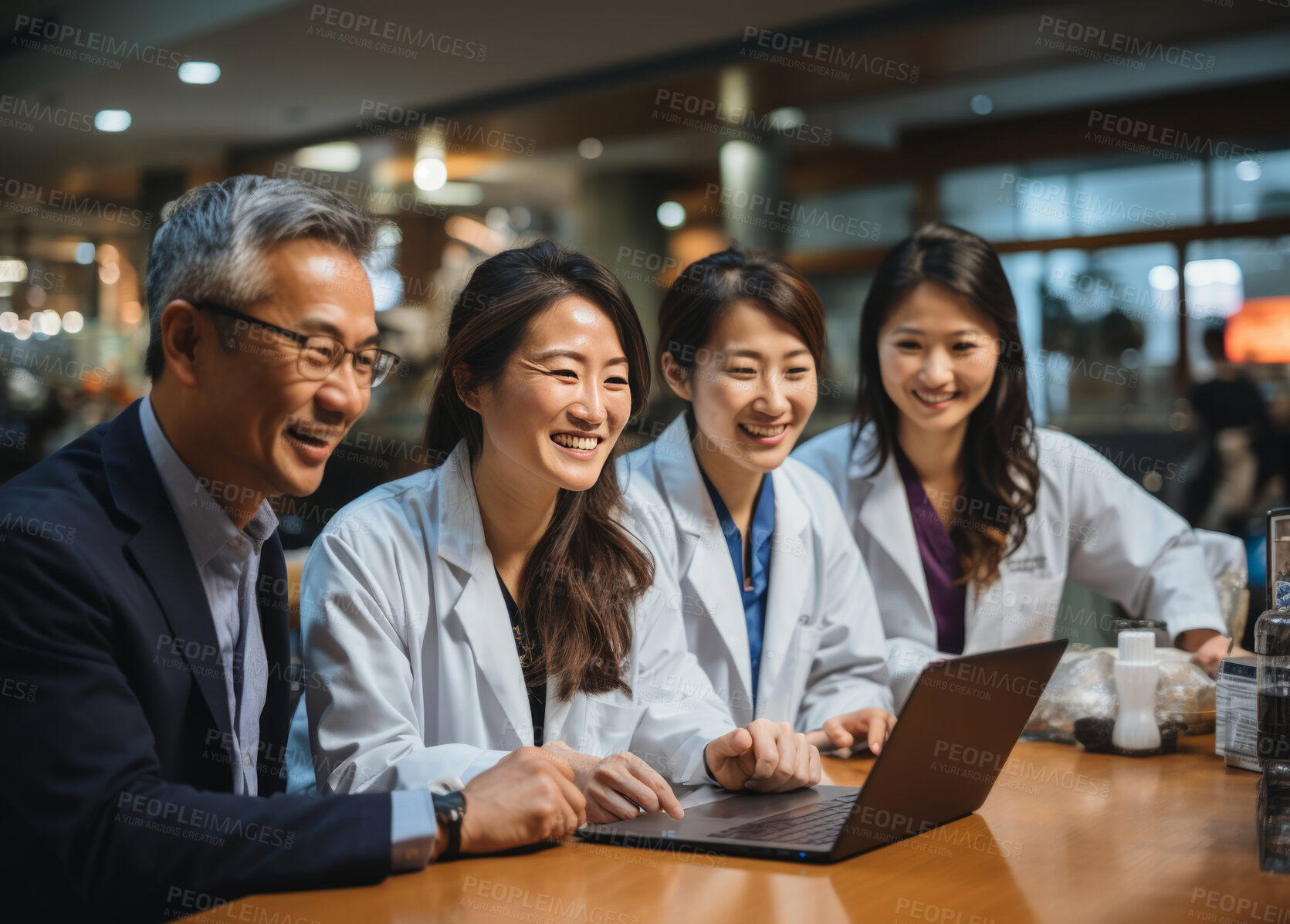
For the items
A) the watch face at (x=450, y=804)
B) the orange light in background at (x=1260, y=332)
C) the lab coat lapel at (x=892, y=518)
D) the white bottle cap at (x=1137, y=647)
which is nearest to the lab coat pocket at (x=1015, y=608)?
the lab coat lapel at (x=892, y=518)

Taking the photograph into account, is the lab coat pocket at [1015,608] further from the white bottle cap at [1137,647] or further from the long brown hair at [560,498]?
the long brown hair at [560,498]

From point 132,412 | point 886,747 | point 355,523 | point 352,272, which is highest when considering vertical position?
point 352,272

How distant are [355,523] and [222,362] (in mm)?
429

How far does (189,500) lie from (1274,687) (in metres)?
1.29

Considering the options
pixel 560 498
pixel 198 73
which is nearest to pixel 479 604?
pixel 560 498

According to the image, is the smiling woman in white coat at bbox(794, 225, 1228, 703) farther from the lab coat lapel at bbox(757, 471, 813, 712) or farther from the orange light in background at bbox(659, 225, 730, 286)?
the orange light in background at bbox(659, 225, 730, 286)

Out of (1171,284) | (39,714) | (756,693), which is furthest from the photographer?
(1171,284)

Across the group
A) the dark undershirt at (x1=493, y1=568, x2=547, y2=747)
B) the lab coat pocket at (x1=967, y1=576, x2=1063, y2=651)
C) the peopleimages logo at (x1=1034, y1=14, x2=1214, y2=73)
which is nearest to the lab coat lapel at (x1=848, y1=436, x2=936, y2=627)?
the lab coat pocket at (x1=967, y1=576, x2=1063, y2=651)

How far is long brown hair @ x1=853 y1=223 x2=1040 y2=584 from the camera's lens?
2.32 meters

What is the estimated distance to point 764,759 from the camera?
146 cm

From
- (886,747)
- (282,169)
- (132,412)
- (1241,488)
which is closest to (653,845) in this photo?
(886,747)

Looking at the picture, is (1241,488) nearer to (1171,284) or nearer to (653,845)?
(1171,284)

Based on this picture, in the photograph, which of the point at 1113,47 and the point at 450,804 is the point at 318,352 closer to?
the point at 450,804

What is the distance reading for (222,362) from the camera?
1252 millimetres
